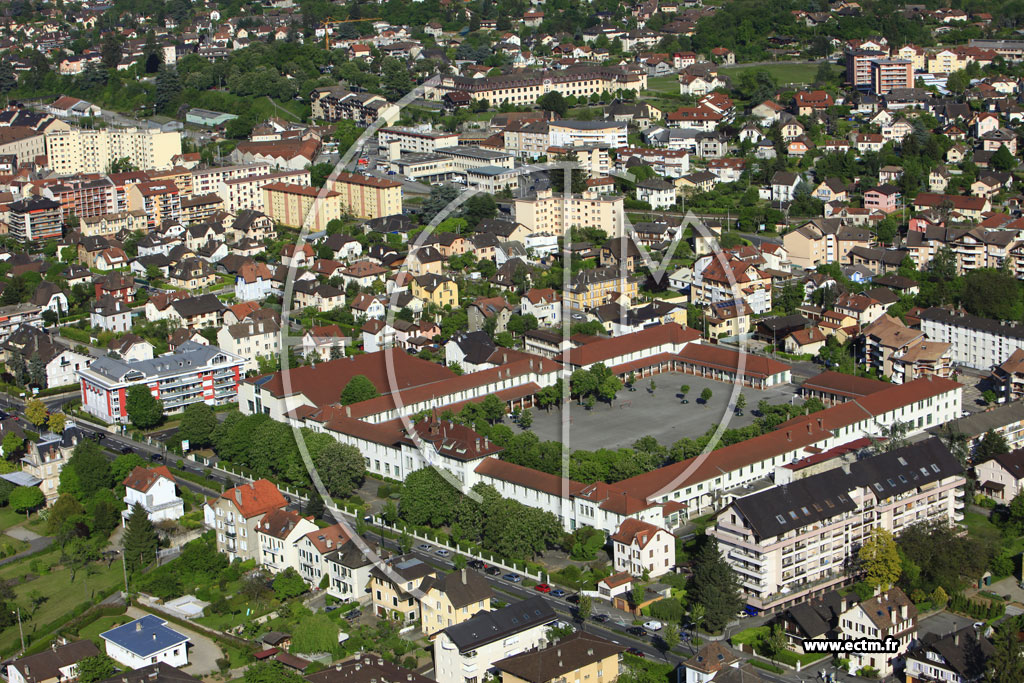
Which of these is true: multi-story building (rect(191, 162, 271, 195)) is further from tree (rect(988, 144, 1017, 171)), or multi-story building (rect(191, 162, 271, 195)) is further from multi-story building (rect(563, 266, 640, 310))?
tree (rect(988, 144, 1017, 171))

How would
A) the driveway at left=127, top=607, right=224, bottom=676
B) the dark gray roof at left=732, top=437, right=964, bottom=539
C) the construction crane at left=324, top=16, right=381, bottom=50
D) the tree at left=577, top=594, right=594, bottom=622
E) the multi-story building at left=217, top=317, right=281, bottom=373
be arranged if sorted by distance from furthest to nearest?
the construction crane at left=324, top=16, right=381, bottom=50
the multi-story building at left=217, top=317, right=281, bottom=373
the dark gray roof at left=732, top=437, right=964, bottom=539
the tree at left=577, top=594, right=594, bottom=622
the driveway at left=127, top=607, right=224, bottom=676

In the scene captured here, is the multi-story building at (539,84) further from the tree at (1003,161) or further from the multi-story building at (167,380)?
the multi-story building at (167,380)

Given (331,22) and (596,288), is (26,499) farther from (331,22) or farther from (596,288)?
(331,22)

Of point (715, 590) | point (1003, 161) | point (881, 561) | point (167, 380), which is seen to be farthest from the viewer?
point (1003, 161)

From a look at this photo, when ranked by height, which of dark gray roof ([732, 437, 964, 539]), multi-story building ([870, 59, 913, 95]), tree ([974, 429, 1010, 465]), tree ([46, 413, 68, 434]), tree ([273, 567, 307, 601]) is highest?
multi-story building ([870, 59, 913, 95])

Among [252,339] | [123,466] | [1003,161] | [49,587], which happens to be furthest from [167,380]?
[1003,161]

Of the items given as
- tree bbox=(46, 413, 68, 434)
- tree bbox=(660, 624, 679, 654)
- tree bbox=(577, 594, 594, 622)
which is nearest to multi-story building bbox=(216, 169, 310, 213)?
tree bbox=(46, 413, 68, 434)
